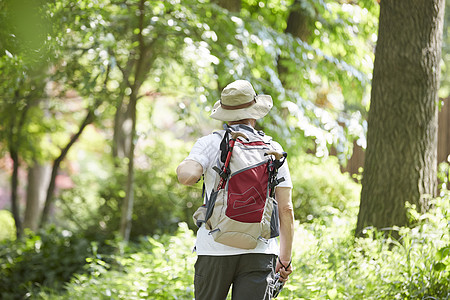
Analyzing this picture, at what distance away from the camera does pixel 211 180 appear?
9.42ft

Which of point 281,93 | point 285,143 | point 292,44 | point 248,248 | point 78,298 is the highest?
point 292,44

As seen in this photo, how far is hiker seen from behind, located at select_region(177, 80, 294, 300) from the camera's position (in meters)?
2.74

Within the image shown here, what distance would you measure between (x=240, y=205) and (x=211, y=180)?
0.23m

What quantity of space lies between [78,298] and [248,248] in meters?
2.72

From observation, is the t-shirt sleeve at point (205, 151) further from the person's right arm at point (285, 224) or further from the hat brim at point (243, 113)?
the person's right arm at point (285, 224)

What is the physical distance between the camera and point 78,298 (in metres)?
5.00

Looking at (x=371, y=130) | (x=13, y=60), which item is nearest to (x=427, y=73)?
(x=371, y=130)

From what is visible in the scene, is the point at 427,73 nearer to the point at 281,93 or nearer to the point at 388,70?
the point at 388,70

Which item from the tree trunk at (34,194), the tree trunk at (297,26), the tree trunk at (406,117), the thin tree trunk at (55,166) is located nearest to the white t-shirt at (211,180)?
the tree trunk at (406,117)

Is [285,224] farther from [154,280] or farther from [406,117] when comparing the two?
[406,117]

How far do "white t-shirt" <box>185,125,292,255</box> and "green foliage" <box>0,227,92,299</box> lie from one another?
460 centimetres

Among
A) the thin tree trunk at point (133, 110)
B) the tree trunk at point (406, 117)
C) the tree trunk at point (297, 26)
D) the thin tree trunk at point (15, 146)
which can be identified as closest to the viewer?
the tree trunk at point (406, 117)

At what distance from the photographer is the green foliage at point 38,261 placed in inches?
278

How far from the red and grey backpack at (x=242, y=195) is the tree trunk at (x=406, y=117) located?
2.37 metres
